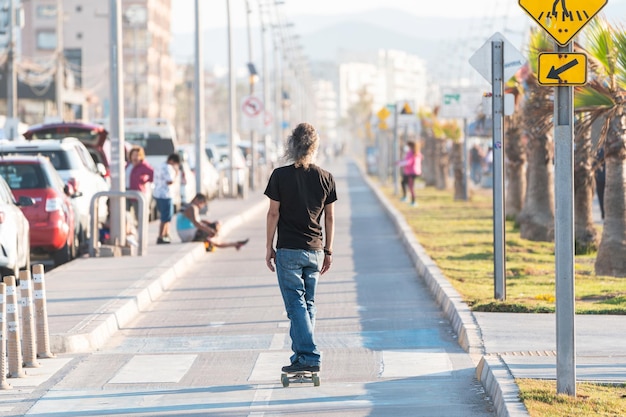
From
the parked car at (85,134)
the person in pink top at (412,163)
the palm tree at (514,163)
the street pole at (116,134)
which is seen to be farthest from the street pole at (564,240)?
the person in pink top at (412,163)

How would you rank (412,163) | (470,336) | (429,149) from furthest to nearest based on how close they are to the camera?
(429,149) → (412,163) → (470,336)

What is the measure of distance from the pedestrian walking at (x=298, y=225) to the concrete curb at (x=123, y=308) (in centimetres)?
264

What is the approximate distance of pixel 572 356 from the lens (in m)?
8.93

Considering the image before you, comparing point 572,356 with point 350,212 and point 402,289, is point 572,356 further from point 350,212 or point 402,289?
point 350,212

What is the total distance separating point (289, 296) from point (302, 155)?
1043 mm

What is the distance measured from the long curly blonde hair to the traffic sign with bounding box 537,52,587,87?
2.11 m

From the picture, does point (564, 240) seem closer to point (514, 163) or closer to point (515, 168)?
point (514, 163)

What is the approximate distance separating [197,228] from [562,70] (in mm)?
15655

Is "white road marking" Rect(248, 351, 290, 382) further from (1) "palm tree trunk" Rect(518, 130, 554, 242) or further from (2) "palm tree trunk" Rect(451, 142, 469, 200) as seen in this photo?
(2) "palm tree trunk" Rect(451, 142, 469, 200)

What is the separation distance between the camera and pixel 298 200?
34.1 ft

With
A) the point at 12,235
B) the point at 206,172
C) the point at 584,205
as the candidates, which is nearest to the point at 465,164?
the point at 206,172

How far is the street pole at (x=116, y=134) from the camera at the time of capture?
21.5 metres

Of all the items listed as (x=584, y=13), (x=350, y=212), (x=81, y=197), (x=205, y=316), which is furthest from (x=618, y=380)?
(x=350, y=212)

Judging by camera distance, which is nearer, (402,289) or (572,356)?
(572,356)
